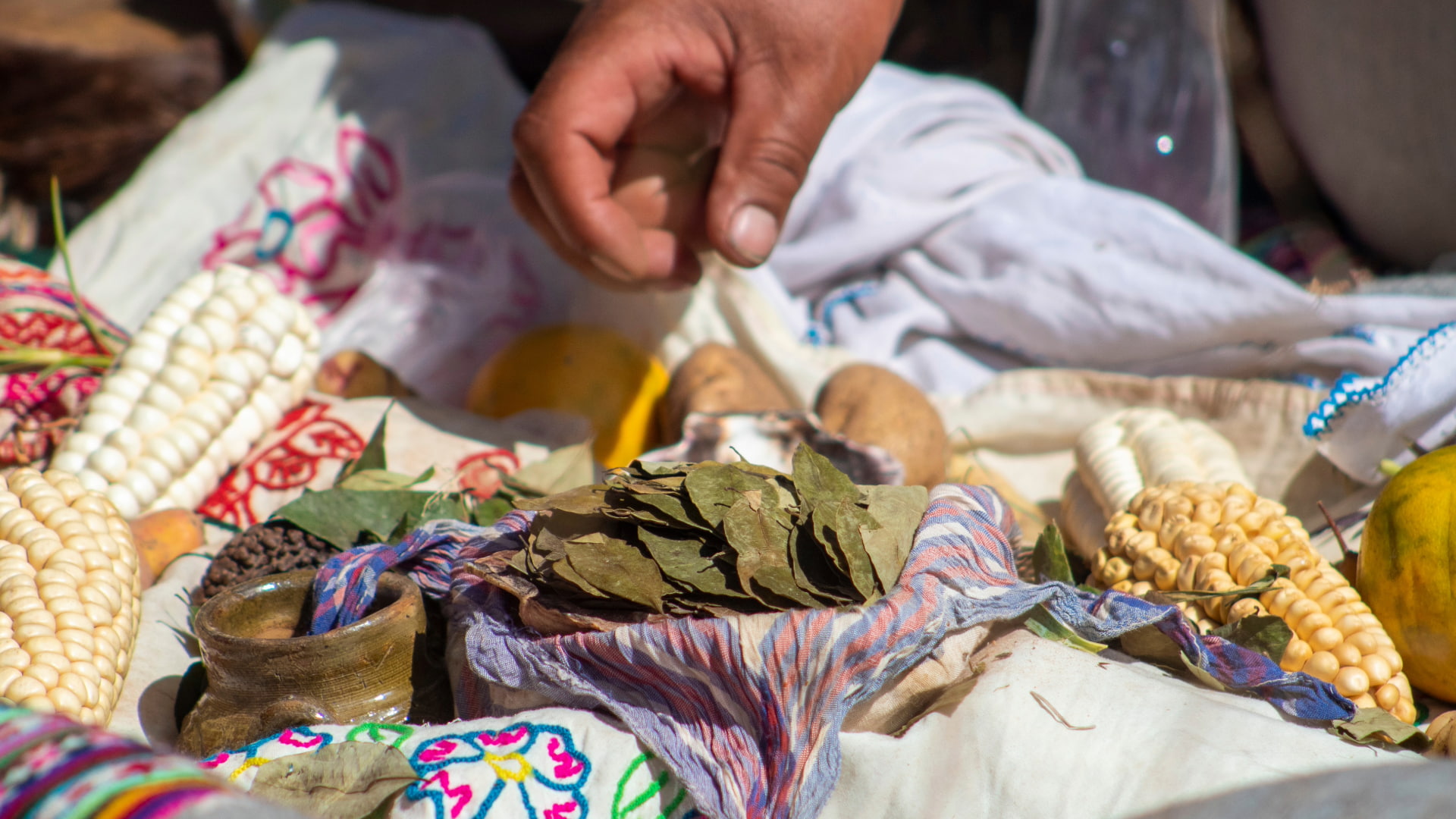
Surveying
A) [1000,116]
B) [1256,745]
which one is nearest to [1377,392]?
[1256,745]

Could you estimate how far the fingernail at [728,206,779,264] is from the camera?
1223mm

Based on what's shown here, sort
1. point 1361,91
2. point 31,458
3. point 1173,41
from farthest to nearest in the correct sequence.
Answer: point 1173,41 < point 1361,91 < point 31,458

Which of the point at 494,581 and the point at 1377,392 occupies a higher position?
the point at 1377,392

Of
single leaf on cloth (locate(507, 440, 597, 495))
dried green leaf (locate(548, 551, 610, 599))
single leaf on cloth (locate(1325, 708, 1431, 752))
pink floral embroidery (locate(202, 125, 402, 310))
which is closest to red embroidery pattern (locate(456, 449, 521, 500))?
single leaf on cloth (locate(507, 440, 597, 495))

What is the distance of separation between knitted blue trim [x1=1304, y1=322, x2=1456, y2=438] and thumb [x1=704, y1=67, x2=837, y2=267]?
2.30 feet

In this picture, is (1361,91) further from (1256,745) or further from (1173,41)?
(1256,745)

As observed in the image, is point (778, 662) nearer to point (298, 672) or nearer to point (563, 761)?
point (563, 761)

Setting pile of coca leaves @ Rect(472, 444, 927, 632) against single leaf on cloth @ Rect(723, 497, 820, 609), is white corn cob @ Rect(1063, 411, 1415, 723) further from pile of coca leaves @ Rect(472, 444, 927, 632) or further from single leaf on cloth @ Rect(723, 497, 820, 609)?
single leaf on cloth @ Rect(723, 497, 820, 609)

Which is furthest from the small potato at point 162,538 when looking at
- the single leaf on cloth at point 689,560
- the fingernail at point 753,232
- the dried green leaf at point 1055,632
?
the dried green leaf at point 1055,632

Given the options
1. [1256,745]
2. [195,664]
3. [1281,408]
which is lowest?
[195,664]

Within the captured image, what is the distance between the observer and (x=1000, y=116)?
193 centimetres

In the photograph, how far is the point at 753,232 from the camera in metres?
1.24

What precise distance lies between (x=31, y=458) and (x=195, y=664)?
505mm

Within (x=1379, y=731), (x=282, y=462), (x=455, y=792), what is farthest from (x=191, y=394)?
(x=1379, y=731)
